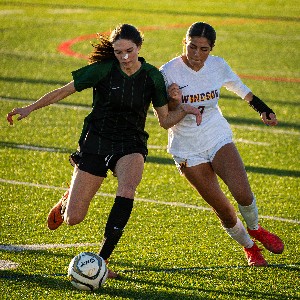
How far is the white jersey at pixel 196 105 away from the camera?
739 centimetres

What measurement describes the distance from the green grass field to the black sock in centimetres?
26

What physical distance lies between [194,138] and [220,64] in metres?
0.68

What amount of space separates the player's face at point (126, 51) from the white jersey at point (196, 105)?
491 mm

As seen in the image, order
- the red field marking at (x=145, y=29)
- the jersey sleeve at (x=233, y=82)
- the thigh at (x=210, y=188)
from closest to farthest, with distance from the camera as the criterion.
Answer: the thigh at (x=210, y=188)
the jersey sleeve at (x=233, y=82)
the red field marking at (x=145, y=29)

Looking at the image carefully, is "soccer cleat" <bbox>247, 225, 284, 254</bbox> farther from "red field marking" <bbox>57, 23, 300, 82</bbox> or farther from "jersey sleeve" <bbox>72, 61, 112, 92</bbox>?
"red field marking" <bbox>57, 23, 300, 82</bbox>

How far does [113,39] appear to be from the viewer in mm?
7051

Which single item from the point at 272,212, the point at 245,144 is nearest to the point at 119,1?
the point at 245,144

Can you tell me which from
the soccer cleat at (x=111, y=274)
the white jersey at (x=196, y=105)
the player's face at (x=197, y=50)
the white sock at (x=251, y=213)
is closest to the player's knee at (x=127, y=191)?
the soccer cleat at (x=111, y=274)

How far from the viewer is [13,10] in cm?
2523

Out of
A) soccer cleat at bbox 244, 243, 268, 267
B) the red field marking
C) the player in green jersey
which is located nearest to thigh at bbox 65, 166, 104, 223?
the player in green jersey

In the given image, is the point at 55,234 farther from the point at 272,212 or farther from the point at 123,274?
the point at 272,212

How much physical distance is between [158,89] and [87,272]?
159cm

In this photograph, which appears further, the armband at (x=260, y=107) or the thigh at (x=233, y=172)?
the armband at (x=260, y=107)

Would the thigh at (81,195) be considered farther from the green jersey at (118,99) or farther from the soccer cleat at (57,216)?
the soccer cleat at (57,216)
